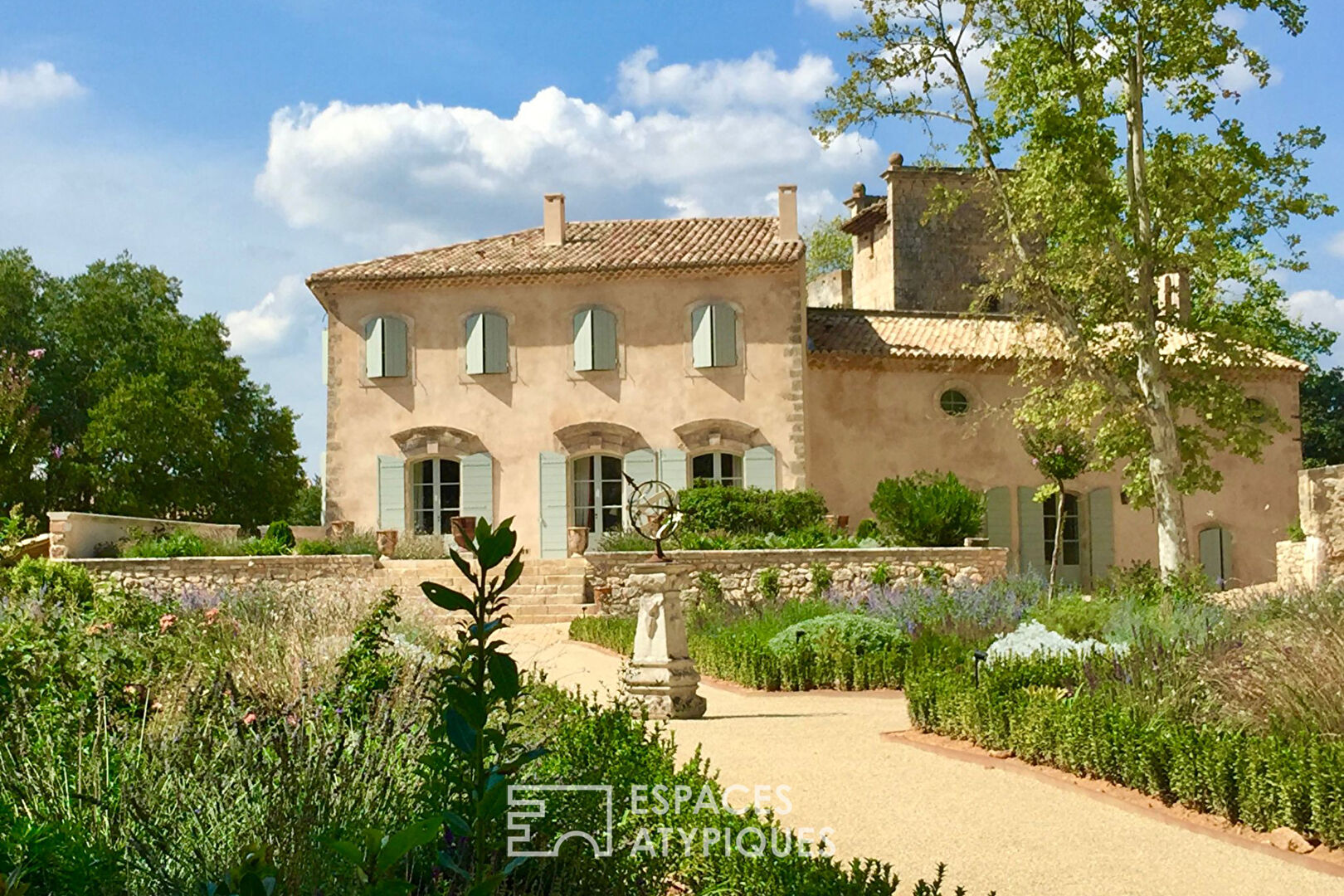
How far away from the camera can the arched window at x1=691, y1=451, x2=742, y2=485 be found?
22.1 metres

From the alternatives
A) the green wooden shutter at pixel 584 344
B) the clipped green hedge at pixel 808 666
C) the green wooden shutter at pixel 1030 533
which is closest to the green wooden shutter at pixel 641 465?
the green wooden shutter at pixel 584 344

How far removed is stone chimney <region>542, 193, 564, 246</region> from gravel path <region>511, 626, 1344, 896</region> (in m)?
16.3

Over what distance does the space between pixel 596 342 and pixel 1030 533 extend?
26.9 feet

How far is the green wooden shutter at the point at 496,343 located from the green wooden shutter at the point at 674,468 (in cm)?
319

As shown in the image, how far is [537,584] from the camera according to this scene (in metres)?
18.8

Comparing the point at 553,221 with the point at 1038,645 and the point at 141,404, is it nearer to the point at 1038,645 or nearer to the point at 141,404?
the point at 141,404

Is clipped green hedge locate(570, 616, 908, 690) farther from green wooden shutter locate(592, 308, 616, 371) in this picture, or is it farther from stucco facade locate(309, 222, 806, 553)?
green wooden shutter locate(592, 308, 616, 371)

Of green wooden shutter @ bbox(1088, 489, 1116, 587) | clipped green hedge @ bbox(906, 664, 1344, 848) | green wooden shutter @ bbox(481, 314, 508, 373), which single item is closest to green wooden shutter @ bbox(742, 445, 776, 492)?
green wooden shutter @ bbox(481, 314, 508, 373)

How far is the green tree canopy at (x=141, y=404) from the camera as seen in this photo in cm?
2670

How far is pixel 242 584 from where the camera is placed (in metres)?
17.4

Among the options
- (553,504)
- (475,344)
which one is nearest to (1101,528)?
(553,504)

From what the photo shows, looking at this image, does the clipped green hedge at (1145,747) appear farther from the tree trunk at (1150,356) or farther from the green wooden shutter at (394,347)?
the green wooden shutter at (394,347)

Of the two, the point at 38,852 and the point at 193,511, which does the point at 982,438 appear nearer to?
the point at 193,511

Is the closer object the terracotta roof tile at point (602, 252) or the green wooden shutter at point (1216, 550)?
the terracotta roof tile at point (602, 252)
